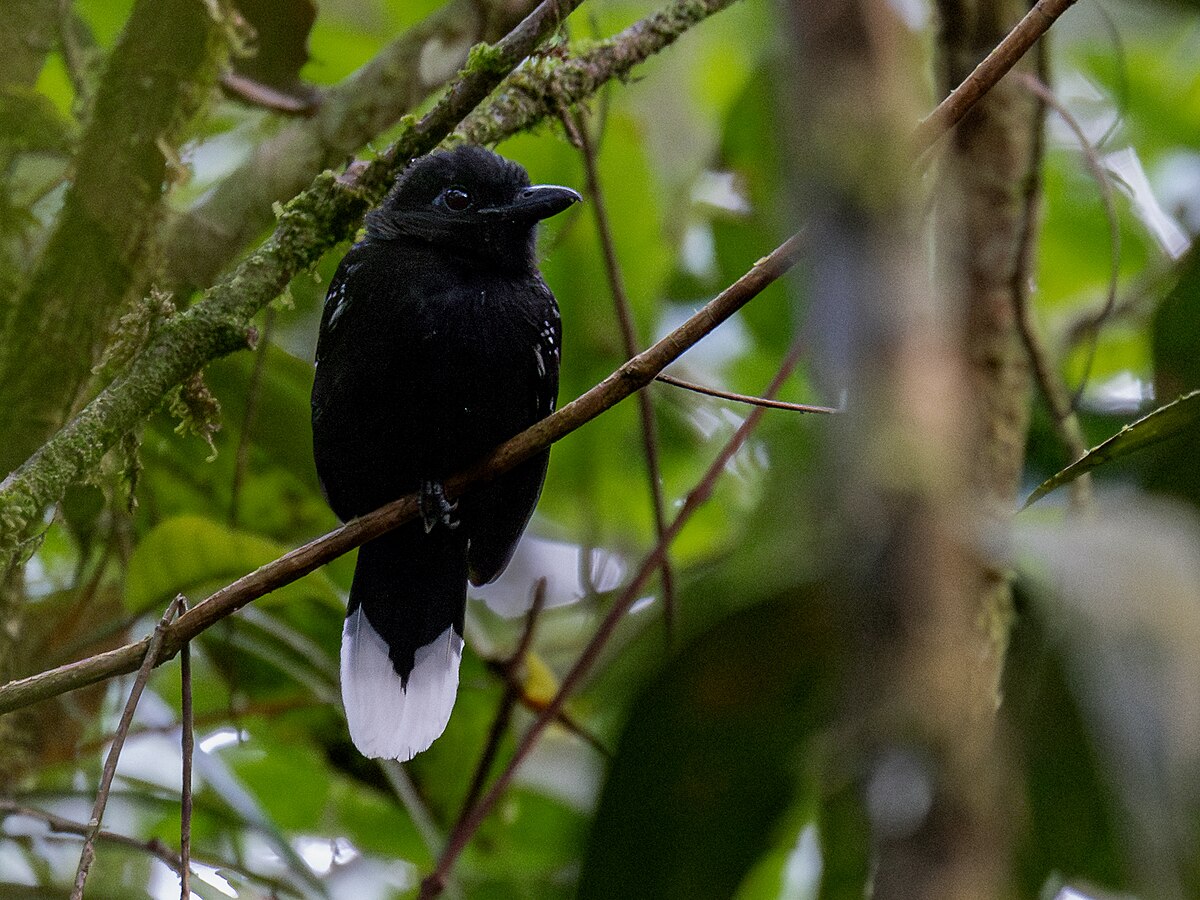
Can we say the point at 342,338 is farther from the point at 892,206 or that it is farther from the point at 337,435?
the point at 892,206

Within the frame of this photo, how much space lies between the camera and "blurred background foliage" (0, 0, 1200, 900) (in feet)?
5.65

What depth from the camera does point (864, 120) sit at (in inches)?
48.1

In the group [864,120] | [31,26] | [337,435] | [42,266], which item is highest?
[31,26]

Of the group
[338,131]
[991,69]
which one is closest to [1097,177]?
[991,69]

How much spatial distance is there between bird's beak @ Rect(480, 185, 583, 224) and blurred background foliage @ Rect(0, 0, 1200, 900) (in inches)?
16.6

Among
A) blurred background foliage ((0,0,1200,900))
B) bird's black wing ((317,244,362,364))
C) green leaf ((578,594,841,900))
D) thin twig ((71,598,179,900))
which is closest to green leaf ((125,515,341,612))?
blurred background foliage ((0,0,1200,900))

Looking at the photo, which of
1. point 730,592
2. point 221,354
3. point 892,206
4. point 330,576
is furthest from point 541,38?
point 330,576

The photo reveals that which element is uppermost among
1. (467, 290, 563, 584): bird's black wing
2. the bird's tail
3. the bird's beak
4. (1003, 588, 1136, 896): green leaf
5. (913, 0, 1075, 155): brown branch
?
the bird's beak

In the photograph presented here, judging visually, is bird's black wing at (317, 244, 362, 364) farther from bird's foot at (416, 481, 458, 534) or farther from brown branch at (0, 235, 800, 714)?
brown branch at (0, 235, 800, 714)

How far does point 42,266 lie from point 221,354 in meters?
0.67

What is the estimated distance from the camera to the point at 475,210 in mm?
3375

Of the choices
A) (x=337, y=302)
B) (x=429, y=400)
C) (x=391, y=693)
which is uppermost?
(x=337, y=302)

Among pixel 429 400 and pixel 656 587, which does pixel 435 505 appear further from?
pixel 656 587

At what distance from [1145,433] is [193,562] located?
222cm
